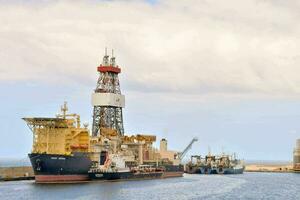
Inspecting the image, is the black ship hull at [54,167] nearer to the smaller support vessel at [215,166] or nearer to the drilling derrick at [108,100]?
the drilling derrick at [108,100]

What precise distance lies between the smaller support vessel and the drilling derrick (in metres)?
49.9

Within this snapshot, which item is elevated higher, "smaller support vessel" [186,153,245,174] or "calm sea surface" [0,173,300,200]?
"smaller support vessel" [186,153,245,174]

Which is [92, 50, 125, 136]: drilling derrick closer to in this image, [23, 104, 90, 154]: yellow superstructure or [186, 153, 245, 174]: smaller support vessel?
[23, 104, 90, 154]: yellow superstructure

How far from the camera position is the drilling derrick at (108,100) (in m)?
131

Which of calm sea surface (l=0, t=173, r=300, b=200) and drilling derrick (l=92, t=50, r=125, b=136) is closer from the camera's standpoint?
calm sea surface (l=0, t=173, r=300, b=200)

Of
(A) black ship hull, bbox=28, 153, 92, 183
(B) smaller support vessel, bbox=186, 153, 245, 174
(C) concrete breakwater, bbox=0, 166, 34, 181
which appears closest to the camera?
(A) black ship hull, bbox=28, 153, 92, 183

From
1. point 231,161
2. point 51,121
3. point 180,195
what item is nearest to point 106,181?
point 51,121

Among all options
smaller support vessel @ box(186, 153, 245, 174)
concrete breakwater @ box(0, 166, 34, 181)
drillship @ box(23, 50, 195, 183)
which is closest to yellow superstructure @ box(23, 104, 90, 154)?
drillship @ box(23, 50, 195, 183)

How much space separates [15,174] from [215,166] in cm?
7501

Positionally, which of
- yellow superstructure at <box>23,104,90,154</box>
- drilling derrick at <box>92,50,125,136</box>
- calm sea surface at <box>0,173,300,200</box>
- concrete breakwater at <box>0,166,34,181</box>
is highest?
drilling derrick at <box>92,50,125,136</box>

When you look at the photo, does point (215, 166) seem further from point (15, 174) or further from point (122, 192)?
point (122, 192)

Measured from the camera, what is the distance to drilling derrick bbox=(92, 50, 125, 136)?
131m

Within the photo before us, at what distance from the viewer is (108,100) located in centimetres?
13125

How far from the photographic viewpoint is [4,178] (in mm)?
113625
